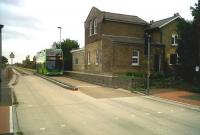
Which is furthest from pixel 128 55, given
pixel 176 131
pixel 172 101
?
pixel 176 131

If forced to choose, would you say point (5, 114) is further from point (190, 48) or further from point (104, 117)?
point (190, 48)

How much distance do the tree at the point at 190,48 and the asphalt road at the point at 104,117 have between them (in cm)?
989

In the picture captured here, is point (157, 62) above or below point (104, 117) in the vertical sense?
above

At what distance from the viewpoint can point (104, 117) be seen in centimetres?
1277

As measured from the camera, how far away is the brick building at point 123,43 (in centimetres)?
3350

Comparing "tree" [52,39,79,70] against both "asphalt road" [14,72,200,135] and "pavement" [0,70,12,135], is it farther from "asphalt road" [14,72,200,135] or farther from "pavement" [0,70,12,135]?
"asphalt road" [14,72,200,135]

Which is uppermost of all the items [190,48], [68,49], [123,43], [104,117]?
[68,49]

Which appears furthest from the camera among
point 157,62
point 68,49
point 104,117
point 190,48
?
point 68,49

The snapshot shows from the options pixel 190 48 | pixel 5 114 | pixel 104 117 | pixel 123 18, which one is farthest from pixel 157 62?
pixel 5 114

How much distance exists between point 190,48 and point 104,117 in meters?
16.1

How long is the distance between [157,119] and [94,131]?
134 inches

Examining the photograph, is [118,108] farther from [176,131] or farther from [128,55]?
[128,55]

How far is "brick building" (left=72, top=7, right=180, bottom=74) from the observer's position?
3350 cm

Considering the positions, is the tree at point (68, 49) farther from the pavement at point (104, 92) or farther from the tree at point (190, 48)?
the pavement at point (104, 92)
